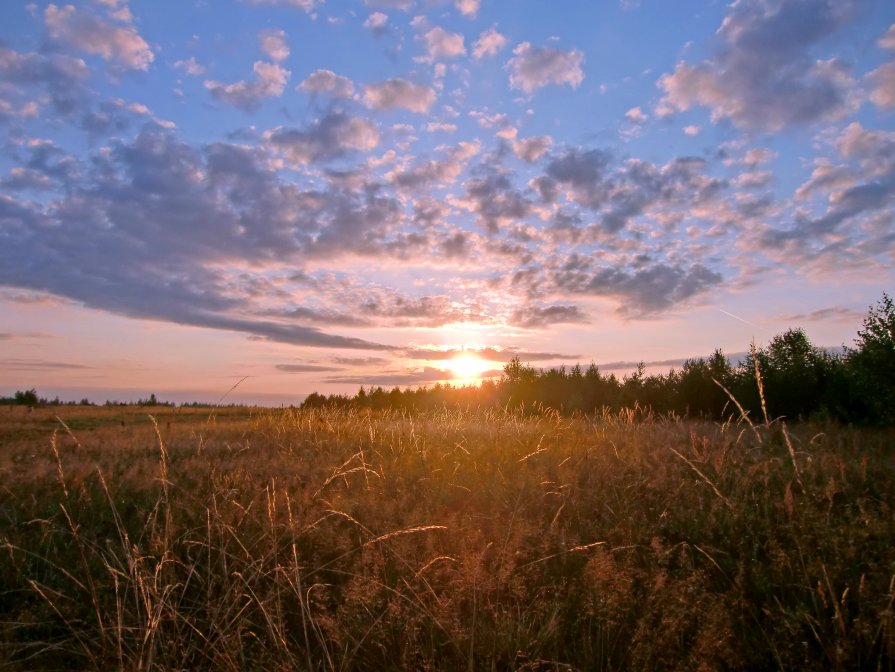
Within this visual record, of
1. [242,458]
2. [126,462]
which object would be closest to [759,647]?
[242,458]

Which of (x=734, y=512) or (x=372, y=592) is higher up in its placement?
(x=734, y=512)

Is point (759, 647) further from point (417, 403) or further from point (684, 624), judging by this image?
point (417, 403)

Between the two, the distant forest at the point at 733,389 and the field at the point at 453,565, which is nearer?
the field at the point at 453,565

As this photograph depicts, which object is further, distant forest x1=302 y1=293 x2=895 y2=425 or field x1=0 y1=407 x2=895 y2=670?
distant forest x1=302 y1=293 x2=895 y2=425

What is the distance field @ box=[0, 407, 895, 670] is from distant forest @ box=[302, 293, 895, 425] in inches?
263

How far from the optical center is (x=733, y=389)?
92.1 ft

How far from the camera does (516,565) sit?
15.7 feet

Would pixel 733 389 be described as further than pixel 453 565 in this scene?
Yes

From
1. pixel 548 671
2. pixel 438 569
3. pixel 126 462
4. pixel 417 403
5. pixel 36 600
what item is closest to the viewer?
pixel 548 671

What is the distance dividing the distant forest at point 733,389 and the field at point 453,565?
21.9ft

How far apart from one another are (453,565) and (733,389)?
27992 millimetres

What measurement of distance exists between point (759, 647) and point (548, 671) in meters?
1.54

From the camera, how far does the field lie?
369cm

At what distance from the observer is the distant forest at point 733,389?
1848cm
